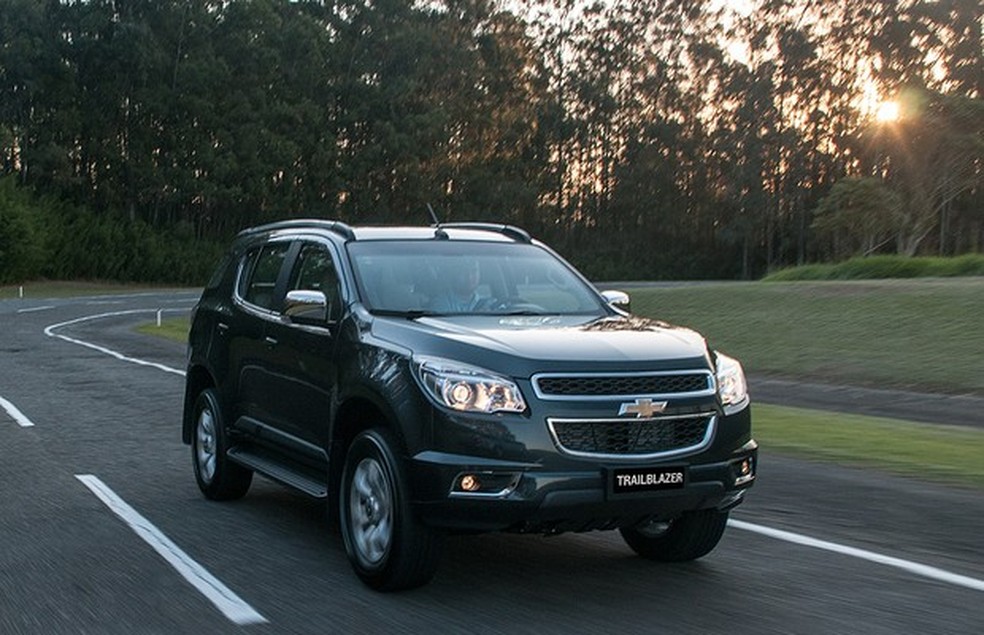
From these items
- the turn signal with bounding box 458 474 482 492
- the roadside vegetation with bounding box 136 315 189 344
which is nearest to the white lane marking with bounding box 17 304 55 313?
the roadside vegetation with bounding box 136 315 189 344

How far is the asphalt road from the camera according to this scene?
19.5ft

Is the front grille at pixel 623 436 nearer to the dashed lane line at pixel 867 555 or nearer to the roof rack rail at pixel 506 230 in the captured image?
the dashed lane line at pixel 867 555

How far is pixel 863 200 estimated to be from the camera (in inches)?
2571

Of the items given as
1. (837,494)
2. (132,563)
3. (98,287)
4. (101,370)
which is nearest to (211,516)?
(132,563)

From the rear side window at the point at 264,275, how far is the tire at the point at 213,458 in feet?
2.82

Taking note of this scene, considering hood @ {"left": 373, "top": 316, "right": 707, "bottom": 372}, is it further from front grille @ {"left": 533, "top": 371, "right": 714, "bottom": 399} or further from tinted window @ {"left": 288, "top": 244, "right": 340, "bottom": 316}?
tinted window @ {"left": 288, "top": 244, "right": 340, "bottom": 316}

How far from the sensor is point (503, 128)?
266 feet

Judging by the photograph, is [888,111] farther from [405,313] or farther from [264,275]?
[405,313]

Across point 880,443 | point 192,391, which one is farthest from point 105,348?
point 880,443

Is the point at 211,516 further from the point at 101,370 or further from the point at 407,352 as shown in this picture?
the point at 101,370

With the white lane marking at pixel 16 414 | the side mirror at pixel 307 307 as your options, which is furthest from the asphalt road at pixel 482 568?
the white lane marking at pixel 16 414

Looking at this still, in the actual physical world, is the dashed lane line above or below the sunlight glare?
below

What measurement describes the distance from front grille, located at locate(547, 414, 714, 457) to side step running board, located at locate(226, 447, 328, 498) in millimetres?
1792

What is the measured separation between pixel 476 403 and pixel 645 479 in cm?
88
